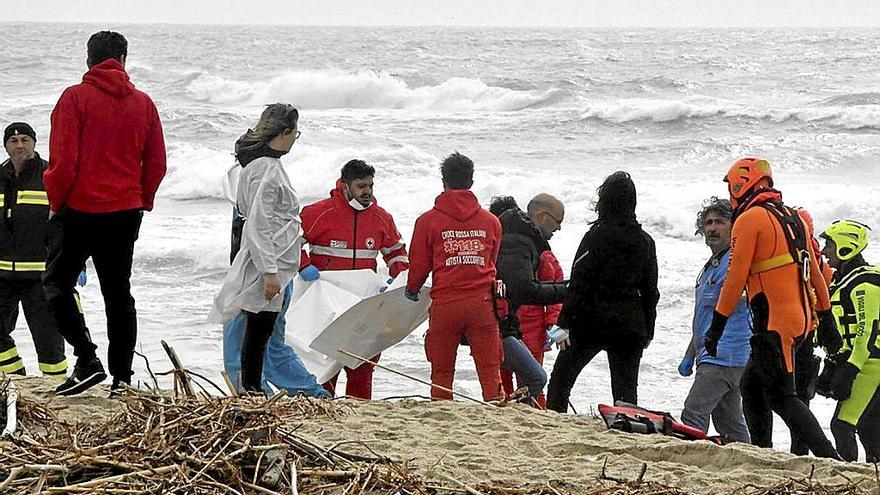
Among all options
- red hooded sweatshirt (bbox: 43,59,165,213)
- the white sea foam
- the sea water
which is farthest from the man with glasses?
the white sea foam

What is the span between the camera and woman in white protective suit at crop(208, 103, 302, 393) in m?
6.05

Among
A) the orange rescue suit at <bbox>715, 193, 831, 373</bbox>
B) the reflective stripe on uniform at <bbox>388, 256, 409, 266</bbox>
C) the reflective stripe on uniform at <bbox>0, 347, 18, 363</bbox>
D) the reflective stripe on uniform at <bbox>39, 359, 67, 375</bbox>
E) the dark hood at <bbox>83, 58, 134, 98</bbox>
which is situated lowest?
the reflective stripe on uniform at <bbox>39, 359, 67, 375</bbox>

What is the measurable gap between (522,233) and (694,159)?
18295mm

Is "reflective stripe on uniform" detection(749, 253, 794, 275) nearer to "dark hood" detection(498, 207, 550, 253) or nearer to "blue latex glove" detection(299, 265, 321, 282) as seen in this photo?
"dark hood" detection(498, 207, 550, 253)

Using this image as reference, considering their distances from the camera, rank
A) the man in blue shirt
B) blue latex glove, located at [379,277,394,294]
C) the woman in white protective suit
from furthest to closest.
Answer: blue latex glove, located at [379,277,394,294] → the man in blue shirt → the woman in white protective suit

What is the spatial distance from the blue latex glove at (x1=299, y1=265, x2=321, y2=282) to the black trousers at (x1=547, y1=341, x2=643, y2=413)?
148 cm

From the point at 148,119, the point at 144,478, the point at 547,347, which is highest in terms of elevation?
the point at 148,119

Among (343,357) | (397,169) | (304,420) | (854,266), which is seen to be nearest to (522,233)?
(343,357)

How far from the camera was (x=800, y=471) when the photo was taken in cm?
474

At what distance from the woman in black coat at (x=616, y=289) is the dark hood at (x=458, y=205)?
0.65 m

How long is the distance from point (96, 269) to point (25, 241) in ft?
6.20

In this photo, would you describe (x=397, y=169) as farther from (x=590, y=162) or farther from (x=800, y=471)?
(x=800, y=471)

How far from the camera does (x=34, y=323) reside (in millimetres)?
7348

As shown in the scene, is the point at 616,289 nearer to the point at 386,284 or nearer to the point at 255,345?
the point at 386,284
